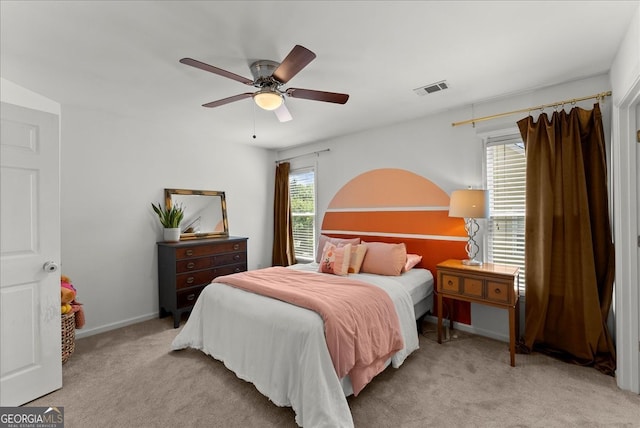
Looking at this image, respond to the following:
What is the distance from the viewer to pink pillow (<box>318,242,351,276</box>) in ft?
9.92

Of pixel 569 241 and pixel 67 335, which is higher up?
pixel 569 241

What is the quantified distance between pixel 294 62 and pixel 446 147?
2.22 m

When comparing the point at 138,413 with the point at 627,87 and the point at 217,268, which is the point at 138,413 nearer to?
the point at 217,268

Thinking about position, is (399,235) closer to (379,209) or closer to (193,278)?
(379,209)

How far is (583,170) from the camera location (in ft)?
7.75

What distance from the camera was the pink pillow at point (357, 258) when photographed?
3129 mm

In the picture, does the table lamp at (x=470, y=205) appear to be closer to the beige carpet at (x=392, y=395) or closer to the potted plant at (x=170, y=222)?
the beige carpet at (x=392, y=395)

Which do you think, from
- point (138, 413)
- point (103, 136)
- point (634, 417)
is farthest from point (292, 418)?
point (103, 136)

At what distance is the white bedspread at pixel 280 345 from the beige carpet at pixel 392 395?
0.13 m

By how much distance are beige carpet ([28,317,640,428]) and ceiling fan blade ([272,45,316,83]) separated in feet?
7.24

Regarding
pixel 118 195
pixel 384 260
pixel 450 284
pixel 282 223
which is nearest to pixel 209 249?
pixel 118 195

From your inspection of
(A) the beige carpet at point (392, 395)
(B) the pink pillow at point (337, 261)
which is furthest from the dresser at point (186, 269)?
(B) the pink pillow at point (337, 261)

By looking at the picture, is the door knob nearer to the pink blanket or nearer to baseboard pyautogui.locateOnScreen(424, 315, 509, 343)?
the pink blanket

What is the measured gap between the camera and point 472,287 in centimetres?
262
